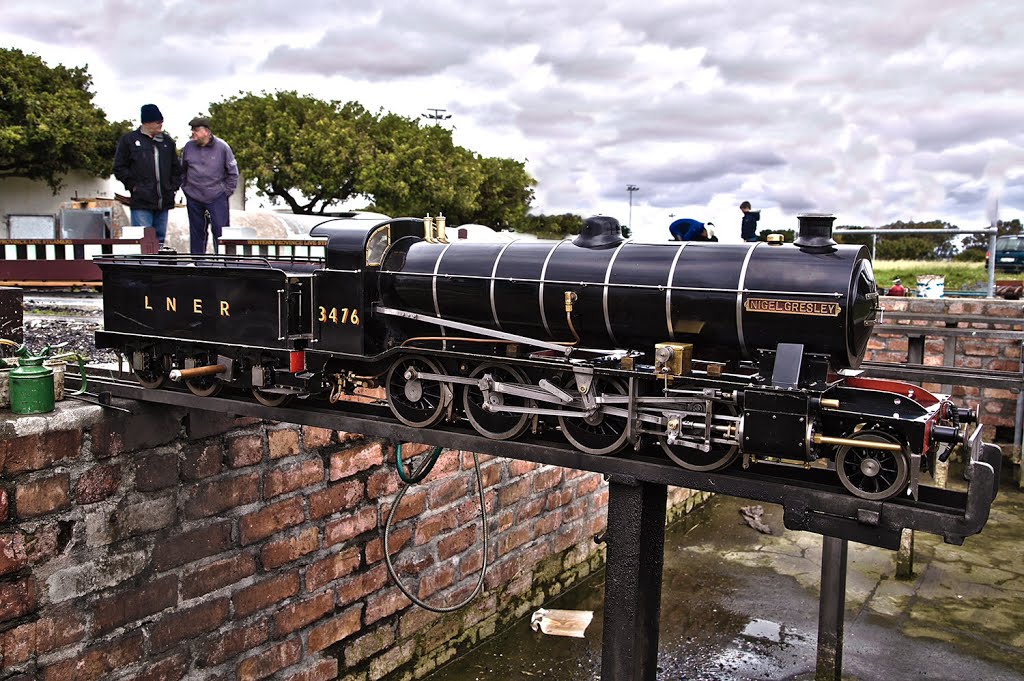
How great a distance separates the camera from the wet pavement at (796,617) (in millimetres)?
7566

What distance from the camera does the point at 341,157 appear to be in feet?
113

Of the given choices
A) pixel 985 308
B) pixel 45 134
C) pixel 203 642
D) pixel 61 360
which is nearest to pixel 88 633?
pixel 203 642

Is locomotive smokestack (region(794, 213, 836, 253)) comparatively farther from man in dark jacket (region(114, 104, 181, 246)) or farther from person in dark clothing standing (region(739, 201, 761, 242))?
man in dark jacket (region(114, 104, 181, 246))

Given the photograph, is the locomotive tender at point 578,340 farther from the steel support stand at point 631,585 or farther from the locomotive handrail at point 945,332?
the locomotive handrail at point 945,332

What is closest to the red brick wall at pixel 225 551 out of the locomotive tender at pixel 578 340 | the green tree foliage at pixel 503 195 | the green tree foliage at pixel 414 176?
the locomotive tender at pixel 578 340

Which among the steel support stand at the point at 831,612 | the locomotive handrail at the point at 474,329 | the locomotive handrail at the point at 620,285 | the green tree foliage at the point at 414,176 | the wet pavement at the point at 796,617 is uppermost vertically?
Answer: the green tree foliage at the point at 414,176

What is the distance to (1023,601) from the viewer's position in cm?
877

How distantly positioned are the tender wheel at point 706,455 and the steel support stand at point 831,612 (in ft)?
10.9

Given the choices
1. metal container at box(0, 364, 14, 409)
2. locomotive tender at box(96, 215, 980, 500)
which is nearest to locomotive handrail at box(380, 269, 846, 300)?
locomotive tender at box(96, 215, 980, 500)

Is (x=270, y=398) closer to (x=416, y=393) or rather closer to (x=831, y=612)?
(x=416, y=393)

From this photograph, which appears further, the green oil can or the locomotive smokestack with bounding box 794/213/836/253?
the green oil can

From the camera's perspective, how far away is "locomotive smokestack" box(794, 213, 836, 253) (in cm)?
406

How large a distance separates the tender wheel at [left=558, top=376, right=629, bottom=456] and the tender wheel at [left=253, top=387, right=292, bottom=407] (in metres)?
1.79

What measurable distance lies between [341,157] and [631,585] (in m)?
32.8
